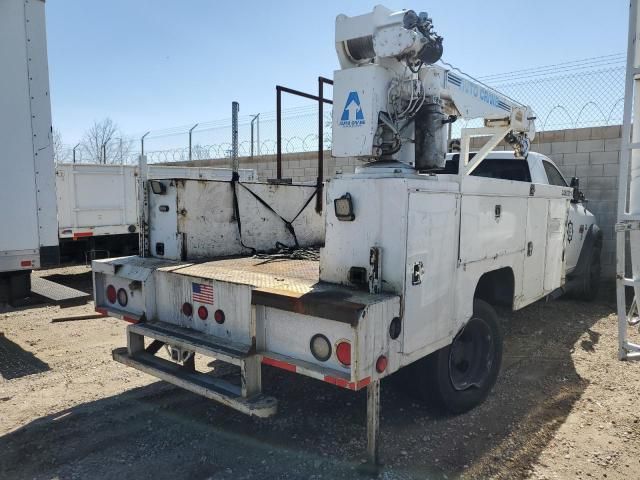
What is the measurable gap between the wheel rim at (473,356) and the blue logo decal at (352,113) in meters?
1.68

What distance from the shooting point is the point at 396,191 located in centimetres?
282

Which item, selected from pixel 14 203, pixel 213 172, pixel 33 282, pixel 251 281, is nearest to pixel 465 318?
pixel 251 281

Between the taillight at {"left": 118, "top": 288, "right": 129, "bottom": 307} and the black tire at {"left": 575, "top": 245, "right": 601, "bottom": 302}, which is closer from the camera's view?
the taillight at {"left": 118, "top": 288, "right": 129, "bottom": 307}

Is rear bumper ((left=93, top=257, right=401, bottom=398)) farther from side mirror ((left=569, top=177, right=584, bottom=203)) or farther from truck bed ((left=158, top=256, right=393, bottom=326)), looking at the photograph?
side mirror ((left=569, top=177, right=584, bottom=203))

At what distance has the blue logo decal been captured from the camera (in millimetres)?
3316

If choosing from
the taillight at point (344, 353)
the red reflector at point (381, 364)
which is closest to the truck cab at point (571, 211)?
the red reflector at point (381, 364)

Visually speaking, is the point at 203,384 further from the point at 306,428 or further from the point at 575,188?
the point at 575,188

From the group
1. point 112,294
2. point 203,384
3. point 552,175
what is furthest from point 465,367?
point 552,175

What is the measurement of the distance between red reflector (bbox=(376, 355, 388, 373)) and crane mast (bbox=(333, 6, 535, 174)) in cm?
134

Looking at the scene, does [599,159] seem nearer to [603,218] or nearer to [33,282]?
[603,218]

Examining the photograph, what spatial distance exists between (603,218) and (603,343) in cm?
396

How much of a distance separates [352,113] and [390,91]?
0.31m

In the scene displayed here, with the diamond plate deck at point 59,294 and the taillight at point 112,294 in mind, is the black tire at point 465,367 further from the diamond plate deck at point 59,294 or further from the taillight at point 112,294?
the diamond plate deck at point 59,294

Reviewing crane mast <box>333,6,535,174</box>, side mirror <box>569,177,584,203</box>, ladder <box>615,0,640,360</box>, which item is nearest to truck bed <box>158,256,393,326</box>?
crane mast <box>333,6,535,174</box>
